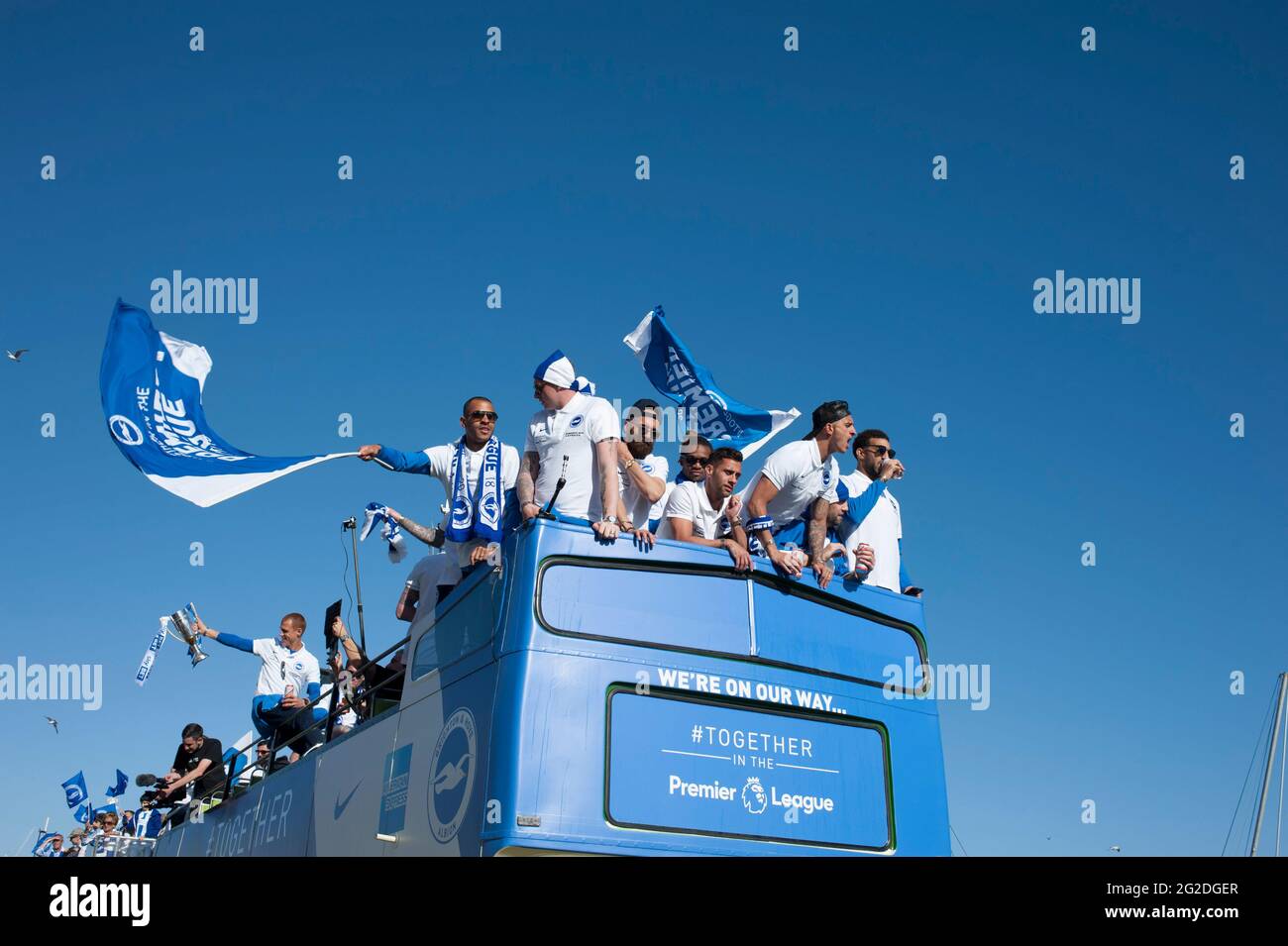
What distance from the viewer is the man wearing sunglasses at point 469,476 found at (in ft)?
25.3

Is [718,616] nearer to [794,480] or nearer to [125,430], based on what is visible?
[794,480]

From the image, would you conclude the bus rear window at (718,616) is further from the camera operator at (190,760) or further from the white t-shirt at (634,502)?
the camera operator at (190,760)

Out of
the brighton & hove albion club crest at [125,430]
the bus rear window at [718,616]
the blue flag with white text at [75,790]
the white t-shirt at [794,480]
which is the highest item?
the brighton & hove albion club crest at [125,430]

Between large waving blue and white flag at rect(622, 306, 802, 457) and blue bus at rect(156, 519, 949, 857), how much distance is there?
379cm

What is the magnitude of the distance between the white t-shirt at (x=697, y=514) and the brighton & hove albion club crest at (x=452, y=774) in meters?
1.89

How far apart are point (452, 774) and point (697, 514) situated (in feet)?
7.62

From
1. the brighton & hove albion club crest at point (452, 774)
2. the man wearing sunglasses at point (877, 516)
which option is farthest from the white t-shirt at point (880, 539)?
the brighton & hove albion club crest at point (452, 774)

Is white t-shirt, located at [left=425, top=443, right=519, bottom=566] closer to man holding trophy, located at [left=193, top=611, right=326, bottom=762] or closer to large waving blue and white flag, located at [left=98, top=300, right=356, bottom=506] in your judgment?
large waving blue and white flag, located at [left=98, top=300, right=356, bottom=506]

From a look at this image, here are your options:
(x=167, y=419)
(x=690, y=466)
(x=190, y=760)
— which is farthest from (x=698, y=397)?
(x=190, y=760)

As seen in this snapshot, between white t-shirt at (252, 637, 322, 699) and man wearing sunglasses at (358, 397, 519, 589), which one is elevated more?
man wearing sunglasses at (358, 397, 519, 589)

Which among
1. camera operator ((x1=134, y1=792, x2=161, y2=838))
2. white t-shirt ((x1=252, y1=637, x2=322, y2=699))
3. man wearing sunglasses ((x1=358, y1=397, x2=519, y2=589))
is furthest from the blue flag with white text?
man wearing sunglasses ((x1=358, y1=397, x2=519, y2=589))

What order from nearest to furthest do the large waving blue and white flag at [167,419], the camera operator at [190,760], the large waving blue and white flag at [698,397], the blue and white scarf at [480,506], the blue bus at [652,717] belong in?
the blue bus at [652,717], the blue and white scarf at [480,506], the large waving blue and white flag at [167,419], the large waving blue and white flag at [698,397], the camera operator at [190,760]

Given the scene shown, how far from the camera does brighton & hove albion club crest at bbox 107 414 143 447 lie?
855cm
